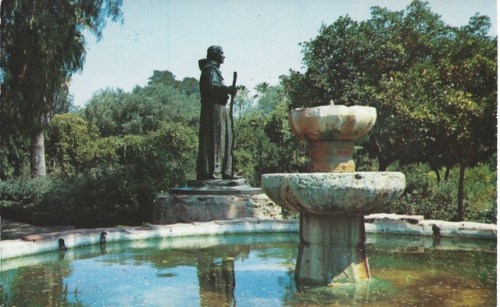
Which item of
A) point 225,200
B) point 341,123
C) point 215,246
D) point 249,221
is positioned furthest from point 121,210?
point 341,123

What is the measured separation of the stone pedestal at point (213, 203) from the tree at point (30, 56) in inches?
160

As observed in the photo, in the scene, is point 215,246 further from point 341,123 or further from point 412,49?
point 412,49

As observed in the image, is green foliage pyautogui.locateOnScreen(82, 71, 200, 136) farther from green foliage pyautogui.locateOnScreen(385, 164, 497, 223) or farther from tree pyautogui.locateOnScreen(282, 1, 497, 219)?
green foliage pyautogui.locateOnScreen(385, 164, 497, 223)

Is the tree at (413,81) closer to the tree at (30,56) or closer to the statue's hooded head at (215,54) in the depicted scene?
the statue's hooded head at (215,54)

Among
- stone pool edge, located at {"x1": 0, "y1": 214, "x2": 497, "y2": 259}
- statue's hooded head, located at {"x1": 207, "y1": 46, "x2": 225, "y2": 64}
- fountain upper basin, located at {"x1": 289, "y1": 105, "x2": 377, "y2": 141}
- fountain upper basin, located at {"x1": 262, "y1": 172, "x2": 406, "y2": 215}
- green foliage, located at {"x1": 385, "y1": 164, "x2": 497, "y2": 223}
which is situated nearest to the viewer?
fountain upper basin, located at {"x1": 262, "y1": 172, "x2": 406, "y2": 215}

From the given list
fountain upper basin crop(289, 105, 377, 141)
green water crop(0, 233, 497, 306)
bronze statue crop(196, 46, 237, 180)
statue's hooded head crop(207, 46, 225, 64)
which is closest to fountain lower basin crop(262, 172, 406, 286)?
green water crop(0, 233, 497, 306)

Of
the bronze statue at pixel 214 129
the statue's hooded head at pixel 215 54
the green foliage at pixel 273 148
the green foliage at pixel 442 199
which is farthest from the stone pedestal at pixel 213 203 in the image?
the green foliage at pixel 273 148

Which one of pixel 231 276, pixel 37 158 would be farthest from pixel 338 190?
pixel 37 158

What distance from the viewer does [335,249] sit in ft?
12.6

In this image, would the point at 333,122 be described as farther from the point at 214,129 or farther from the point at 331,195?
the point at 214,129

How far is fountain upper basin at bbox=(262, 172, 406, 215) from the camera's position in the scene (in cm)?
345

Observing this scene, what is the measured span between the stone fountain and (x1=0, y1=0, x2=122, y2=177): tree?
779cm

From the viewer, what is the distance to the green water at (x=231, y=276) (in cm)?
352

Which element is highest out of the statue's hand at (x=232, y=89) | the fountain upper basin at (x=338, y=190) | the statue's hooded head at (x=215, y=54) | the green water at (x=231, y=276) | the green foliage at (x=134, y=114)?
the green foliage at (x=134, y=114)
